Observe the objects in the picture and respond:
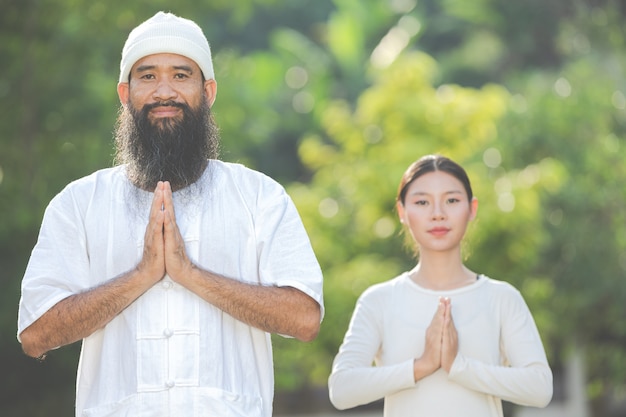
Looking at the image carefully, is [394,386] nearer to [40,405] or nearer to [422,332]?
[422,332]

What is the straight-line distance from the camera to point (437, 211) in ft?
17.4

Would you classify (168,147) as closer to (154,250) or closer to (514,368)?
(154,250)

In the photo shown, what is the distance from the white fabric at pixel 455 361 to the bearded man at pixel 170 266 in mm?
1183

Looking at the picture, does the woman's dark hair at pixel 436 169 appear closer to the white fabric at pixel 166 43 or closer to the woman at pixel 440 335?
the woman at pixel 440 335

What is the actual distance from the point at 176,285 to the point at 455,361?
151cm

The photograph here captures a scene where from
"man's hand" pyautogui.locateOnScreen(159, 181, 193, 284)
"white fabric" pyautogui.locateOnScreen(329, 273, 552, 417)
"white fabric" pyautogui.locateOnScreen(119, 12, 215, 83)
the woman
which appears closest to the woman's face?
the woman

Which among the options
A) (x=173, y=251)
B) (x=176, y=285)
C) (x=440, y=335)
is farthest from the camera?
(x=440, y=335)

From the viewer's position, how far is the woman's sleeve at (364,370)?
5.16m

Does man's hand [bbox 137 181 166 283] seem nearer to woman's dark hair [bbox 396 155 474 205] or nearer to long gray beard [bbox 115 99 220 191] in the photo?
long gray beard [bbox 115 99 220 191]

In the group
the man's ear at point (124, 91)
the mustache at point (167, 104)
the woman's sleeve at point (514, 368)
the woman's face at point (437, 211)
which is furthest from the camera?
the woman's face at point (437, 211)

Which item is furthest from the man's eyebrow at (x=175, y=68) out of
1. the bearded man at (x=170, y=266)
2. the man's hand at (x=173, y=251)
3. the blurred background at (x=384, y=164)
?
the blurred background at (x=384, y=164)

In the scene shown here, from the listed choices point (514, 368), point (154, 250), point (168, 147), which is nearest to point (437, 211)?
point (514, 368)

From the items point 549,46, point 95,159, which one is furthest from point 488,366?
point 549,46

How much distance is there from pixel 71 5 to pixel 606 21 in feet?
30.1
